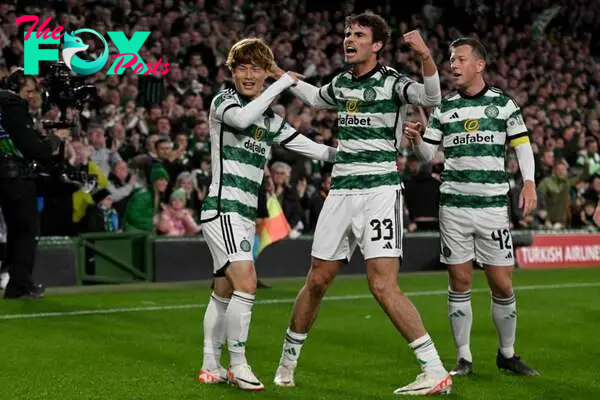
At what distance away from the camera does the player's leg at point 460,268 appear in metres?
7.60

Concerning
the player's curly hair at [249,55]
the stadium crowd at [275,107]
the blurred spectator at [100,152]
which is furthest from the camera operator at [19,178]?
the player's curly hair at [249,55]

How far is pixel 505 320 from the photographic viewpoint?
7.69 m

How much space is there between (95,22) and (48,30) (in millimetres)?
1157

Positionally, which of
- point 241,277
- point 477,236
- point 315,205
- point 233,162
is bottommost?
point 315,205

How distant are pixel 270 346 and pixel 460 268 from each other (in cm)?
207

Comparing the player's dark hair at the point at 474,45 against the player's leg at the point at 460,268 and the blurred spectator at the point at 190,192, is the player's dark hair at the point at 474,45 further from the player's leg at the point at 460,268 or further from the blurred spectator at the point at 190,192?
the blurred spectator at the point at 190,192

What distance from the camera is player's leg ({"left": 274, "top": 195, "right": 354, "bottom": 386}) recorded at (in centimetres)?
690

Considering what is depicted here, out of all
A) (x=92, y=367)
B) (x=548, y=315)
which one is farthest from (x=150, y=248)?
(x=92, y=367)

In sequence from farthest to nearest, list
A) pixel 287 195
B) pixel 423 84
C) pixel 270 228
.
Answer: pixel 287 195
pixel 270 228
pixel 423 84

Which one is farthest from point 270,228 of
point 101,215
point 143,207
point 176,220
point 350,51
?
point 350,51

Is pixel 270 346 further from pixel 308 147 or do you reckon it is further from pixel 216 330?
pixel 308 147

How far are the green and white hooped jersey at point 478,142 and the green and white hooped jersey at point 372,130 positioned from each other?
2.56 feet

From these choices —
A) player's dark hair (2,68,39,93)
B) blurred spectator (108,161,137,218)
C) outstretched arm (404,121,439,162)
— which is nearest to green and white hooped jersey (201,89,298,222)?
outstretched arm (404,121,439,162)

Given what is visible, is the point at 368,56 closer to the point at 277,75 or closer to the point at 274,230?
the point at 277,75
